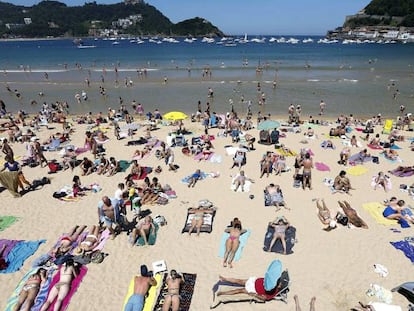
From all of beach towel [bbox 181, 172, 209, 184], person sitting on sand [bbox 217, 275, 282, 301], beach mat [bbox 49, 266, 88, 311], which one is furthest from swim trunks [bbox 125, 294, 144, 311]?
beach towel [bbox 181, 172, 209, 184]

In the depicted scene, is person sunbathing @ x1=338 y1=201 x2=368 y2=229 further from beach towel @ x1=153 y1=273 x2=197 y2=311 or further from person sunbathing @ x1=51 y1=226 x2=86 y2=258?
person sunbathing @ x1=51 y1=226 x2=86 y2=258

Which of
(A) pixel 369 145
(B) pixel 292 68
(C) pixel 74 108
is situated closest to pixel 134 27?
(B) pixel 292 68

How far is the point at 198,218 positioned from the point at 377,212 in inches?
204

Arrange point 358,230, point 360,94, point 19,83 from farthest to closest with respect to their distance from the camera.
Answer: point 19,83 → point 360,94 → point 358,230

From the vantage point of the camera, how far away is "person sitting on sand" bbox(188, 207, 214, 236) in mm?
8438

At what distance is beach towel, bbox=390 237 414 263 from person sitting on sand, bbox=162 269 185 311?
5.23 meters

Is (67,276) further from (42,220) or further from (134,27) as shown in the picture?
(134,27)

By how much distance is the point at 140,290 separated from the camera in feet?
20.5

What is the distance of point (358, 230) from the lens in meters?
8.38

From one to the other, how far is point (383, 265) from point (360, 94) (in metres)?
23.5

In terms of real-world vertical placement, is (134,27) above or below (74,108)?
above

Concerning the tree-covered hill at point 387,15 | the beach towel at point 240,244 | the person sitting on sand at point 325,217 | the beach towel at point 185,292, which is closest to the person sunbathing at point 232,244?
the beach towel at point 240,244

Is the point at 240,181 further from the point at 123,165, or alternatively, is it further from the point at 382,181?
the point at 123,165

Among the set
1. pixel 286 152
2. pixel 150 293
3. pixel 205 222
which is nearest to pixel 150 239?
pixel 205 222
